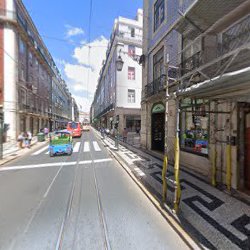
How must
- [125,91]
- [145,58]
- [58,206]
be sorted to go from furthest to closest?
[125,91] < [145,58] < [58,206]

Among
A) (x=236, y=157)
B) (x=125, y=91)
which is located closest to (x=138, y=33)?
(x=125, y=91)

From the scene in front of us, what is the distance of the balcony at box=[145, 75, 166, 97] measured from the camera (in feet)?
33.2

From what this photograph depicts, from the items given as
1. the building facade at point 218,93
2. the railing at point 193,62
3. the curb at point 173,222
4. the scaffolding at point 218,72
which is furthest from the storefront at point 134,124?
the curb at point 173,222

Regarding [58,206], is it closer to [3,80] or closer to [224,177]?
[224,177]

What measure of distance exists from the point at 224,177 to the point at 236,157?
83cm

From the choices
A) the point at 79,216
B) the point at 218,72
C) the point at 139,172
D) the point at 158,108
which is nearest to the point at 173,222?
the point at 79,216

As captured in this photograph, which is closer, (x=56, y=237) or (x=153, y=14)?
(x=56, y=237)

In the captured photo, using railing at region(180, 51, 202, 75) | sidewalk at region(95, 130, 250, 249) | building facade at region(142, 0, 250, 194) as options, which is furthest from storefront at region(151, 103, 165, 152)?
sidewalk at region(95, 130, 250, 249)

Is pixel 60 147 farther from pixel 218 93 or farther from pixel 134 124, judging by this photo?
pixel 134 124

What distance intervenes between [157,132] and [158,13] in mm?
8170

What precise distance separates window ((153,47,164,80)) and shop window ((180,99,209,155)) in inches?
161

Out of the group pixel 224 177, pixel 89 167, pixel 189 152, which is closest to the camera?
pixel 224 177

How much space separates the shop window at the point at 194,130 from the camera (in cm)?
687

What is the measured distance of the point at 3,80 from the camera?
18.5 metres
